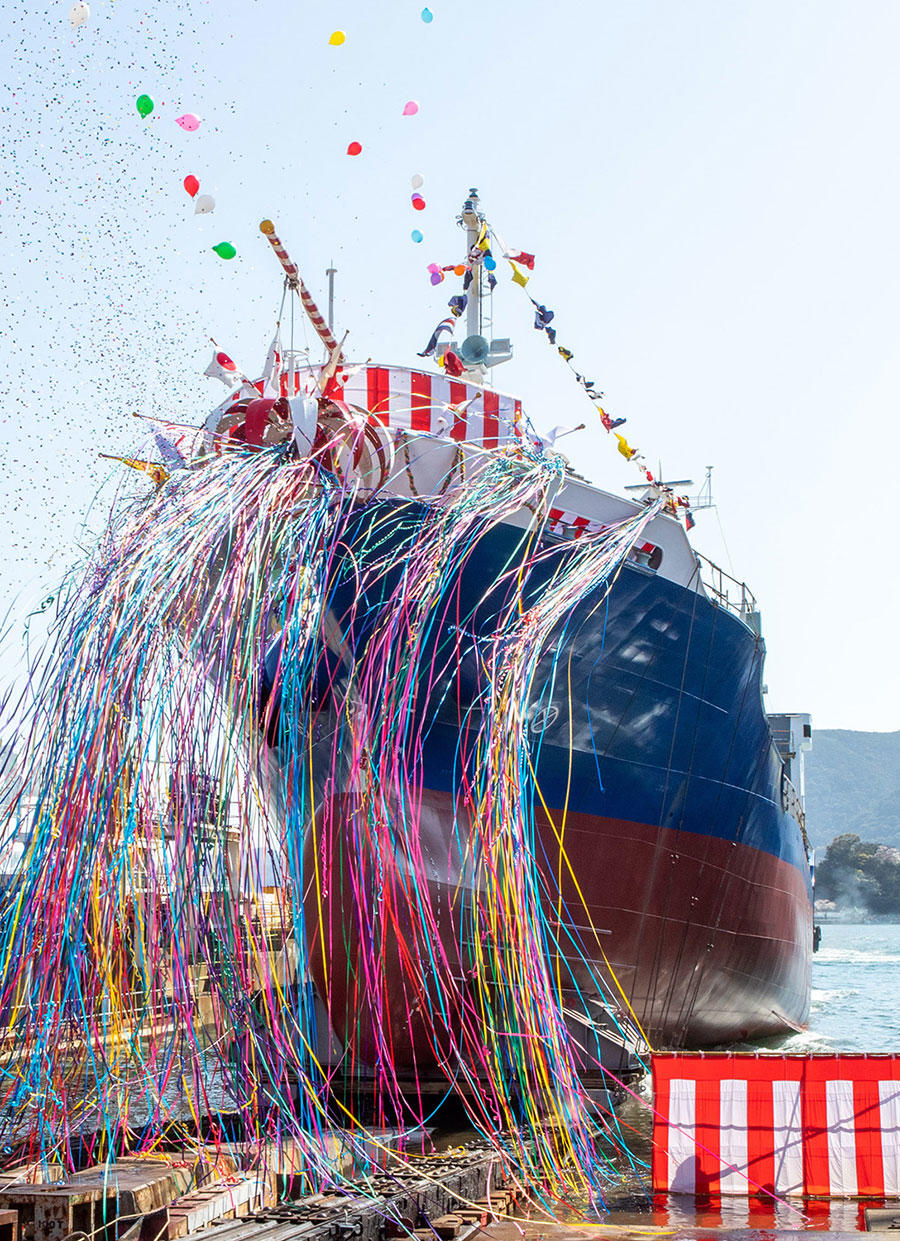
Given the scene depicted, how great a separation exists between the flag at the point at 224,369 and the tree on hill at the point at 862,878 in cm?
10876

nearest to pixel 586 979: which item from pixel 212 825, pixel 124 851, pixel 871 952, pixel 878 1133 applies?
pixel 878 1133

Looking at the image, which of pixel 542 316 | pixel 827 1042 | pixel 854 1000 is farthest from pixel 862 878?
pixel 542 316

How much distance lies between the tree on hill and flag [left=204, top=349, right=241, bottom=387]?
109m

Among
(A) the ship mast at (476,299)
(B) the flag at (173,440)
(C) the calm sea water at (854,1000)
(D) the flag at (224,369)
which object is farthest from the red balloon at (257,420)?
(C) the calm sea water at (854,1000)

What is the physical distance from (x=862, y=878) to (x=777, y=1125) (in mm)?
115297

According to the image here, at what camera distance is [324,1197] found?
331 inches

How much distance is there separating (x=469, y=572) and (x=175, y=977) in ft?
17.7

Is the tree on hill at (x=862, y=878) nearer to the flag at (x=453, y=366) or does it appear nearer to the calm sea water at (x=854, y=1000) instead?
the calm sea water at (x=854, y=1000)

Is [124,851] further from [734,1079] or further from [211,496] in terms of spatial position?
[734,1079]

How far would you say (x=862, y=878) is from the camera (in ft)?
382

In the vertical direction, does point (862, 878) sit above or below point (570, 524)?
below

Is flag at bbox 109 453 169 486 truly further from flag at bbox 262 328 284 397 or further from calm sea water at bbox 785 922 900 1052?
calm sea water at bbox 785 922 900 1052

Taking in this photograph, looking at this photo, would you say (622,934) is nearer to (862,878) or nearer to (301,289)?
(301,289)

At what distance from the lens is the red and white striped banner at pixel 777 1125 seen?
9008mm
